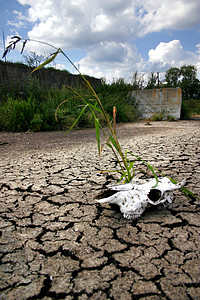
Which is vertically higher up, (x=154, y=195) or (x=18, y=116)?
(x=18, y=116)

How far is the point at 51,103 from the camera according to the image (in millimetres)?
5559

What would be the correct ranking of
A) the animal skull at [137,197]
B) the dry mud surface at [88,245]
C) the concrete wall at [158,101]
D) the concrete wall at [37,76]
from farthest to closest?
the concrete wall at [158,101] → the concrete wall at [37,76] → the animal skull at [137,197] → the dry mud surface at [88,245]

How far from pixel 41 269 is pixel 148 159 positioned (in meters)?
1.91

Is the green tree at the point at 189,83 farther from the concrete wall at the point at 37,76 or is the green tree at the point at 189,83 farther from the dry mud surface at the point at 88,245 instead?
the dry mud surface at the point at 88,245

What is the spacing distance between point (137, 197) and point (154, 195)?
142mm

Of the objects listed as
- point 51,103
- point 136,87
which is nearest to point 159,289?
point 51,103

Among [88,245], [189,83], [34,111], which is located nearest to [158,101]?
[34,111]

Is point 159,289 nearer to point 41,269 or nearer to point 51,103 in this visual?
point 41,269

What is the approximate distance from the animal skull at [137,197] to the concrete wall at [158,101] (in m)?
7.59

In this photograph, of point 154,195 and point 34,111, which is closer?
point 154,195

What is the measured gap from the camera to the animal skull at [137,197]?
1.19m

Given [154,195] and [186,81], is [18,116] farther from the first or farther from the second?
[186,81]

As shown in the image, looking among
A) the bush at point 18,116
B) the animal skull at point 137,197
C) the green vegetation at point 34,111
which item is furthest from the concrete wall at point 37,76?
the animal skull at point 137,197

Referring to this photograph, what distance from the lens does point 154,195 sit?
129 centimetres
